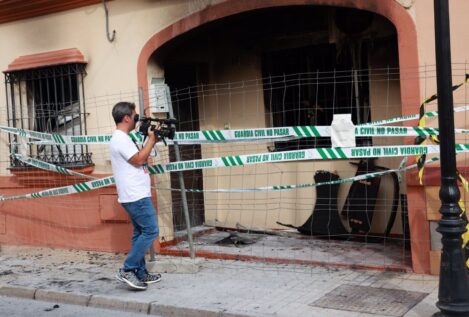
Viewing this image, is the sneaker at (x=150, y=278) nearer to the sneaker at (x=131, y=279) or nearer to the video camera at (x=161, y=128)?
the sneaker at (x=131, y=279)

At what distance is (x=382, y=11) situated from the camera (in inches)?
248

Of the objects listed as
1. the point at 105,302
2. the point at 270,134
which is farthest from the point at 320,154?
the point at 105,302

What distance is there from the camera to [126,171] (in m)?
6.15

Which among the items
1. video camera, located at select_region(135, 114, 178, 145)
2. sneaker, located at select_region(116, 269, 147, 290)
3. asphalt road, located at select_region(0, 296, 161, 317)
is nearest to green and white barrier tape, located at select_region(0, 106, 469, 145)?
video camera, located at select_region(135, 114, 178, 145)

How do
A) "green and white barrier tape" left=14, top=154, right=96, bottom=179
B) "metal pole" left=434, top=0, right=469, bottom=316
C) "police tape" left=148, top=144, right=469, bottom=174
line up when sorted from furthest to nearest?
1. "green and white barrier tape" left=14, top=154, right=96, bottom=179
2. "police tape" left=148, top=144, right=469, bottom=174
3. "metal pole" left=434, top=0, right=469, bottom=316

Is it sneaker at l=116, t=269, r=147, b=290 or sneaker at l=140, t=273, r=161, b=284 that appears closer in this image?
sneaker at l=116, t=269, r=147, b=290

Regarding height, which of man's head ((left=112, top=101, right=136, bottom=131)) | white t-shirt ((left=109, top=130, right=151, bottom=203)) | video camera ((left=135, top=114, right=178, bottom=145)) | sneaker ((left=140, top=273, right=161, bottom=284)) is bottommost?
sneaker ((left=140, top=273, right=161, bottom=284))

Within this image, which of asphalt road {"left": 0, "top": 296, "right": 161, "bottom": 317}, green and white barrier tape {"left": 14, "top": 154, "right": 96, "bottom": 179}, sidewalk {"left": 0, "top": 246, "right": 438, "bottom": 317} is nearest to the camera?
sidewalk {"left": 0, "top": 246, "right": 438, "bottom": 317}

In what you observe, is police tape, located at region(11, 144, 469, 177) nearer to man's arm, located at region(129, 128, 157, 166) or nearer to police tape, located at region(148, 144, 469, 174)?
police tape, located at region(148, 144, 469, 174)

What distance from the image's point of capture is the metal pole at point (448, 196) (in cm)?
450

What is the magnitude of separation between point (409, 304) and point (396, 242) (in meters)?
2.46

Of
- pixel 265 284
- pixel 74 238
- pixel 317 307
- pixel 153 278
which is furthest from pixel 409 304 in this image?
pixel 74 238

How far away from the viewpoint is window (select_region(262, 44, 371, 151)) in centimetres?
820

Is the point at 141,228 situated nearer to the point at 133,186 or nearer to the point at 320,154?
the point at 133,186
